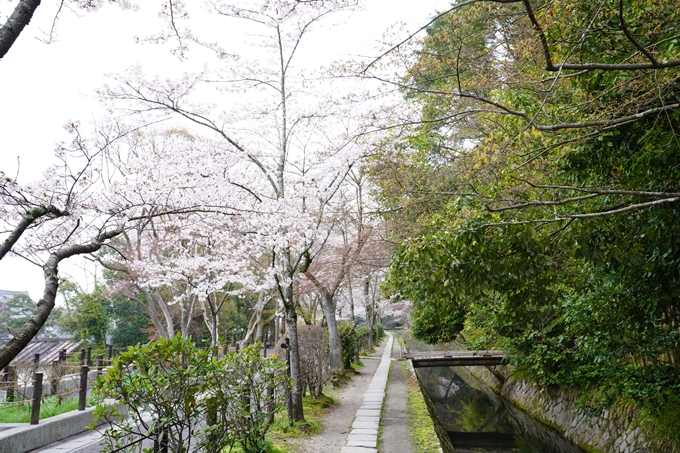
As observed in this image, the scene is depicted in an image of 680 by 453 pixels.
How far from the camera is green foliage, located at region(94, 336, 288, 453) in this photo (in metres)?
3.08

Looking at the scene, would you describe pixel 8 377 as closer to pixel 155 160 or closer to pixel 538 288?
pixel 155 160

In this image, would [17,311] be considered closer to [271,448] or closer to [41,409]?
[41,409]

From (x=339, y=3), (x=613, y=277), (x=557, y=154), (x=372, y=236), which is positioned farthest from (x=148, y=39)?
(x=372, y=236)

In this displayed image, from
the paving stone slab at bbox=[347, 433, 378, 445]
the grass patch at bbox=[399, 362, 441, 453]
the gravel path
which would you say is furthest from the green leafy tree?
the paving stone slab at bbox=[347, 433, 378, 445]

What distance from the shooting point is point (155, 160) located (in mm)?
10242

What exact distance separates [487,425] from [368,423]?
555 cm

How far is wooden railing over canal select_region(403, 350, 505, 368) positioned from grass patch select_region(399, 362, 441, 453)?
2076 mm

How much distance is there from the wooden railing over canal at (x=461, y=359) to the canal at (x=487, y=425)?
4.28 feet

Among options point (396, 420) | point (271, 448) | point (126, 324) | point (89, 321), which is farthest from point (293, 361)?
point (126, 324)

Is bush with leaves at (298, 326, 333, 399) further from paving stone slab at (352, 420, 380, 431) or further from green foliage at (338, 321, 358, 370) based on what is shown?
green foliage at (338, 321, 358, 370)

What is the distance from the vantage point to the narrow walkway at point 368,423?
6137 mm

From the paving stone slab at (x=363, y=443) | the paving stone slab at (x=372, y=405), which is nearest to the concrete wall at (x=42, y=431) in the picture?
the paving stone slab at (x=363, y=443)

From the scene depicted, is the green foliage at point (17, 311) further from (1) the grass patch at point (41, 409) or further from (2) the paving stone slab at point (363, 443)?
(2) the paving stone slab at point (363, 443)

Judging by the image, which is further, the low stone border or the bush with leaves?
the bush with leaves
